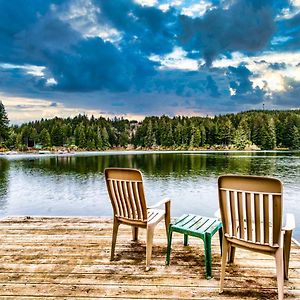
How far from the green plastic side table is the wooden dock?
18 cm

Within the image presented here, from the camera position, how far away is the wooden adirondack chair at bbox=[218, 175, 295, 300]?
2639mm

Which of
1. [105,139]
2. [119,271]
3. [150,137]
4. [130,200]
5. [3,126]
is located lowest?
[119,271]

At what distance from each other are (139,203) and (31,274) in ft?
4.46

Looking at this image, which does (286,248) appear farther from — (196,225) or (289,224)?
(196,225)

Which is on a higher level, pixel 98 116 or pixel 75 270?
pixel 98 116

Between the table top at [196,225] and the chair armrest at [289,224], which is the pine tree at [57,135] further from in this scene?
the chair armrest at [289,224]

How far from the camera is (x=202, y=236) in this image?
326 centimetres

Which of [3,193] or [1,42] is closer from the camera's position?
[3,193]

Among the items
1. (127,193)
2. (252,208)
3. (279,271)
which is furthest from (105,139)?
(279,271)

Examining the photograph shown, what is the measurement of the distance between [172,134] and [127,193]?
9636cm

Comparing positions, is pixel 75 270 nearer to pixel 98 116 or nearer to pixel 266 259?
pixel 266 259

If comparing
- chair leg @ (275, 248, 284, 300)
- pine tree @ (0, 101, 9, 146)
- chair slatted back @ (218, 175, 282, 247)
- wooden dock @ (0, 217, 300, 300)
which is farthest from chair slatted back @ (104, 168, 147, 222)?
pine tree @ (0, 101, 9, 146)

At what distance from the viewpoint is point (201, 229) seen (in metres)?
3.41

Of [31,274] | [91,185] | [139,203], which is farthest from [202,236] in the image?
[91,185]
